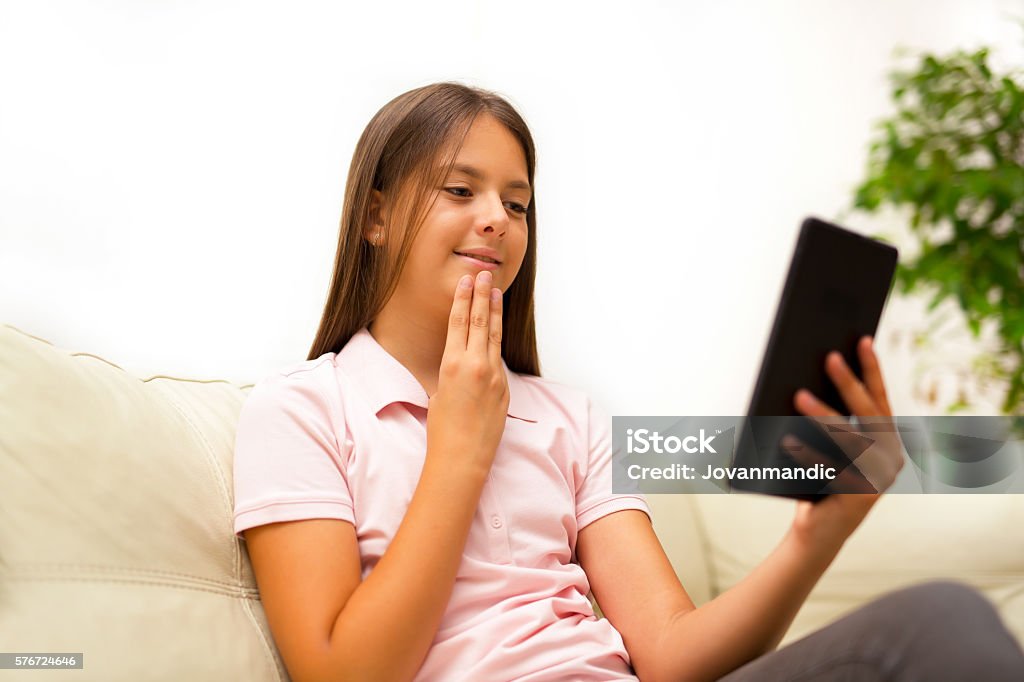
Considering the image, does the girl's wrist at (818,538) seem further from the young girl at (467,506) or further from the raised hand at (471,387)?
the raised hand at (471,387)

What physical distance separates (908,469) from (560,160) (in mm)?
965

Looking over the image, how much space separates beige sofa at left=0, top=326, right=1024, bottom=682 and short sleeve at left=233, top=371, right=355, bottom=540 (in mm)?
52

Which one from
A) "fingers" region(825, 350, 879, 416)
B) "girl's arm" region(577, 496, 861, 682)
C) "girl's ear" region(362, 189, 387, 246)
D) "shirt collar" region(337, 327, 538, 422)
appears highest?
"girl's ear" region(362, 189, 387, 246)

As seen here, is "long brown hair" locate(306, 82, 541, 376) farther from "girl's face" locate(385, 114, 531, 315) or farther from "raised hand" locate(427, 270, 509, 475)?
"raised hand" locate(427, 270, 509, 475)

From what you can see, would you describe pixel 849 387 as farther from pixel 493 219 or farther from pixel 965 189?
pixel 965 189

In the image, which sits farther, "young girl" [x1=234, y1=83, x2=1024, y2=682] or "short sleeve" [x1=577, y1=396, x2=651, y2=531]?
"short sleeve" [x1=577, y1=396, x2=651, y2=531]

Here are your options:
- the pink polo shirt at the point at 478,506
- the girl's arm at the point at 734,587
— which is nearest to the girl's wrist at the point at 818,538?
the girl's arm at the point at 734,587

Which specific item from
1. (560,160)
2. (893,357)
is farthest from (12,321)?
(893,357)

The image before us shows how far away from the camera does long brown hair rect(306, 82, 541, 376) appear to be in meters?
1.09

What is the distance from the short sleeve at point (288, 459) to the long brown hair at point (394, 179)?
7.3 inches

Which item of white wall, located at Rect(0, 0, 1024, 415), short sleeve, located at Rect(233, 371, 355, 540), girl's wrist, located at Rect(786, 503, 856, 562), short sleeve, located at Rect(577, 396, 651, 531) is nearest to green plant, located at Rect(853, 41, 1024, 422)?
white wall, located at Rect(0, 0, 1024, 415)

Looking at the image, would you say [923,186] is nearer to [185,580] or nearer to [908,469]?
[908,469]

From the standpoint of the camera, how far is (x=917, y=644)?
0.67 m

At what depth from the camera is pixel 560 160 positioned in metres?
1.90
